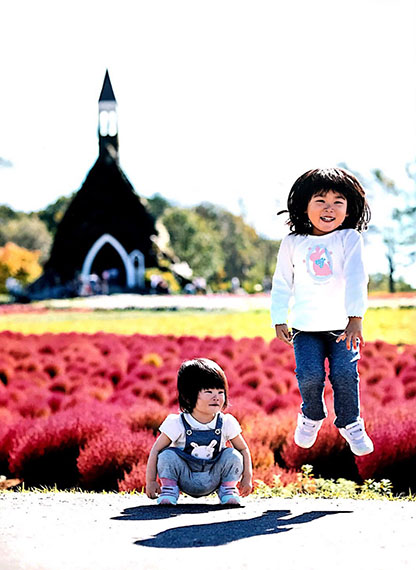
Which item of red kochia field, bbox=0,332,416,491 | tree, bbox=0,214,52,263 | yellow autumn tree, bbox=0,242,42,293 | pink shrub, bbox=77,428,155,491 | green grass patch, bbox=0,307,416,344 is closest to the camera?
pink shrub, bbox=77,428,155,491

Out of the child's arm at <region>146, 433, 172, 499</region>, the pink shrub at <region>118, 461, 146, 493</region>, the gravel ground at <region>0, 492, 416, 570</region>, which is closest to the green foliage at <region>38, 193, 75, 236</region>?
the pink shrub at <region>118, 461, 146, 493</region>

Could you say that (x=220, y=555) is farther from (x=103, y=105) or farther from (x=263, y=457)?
(x=103, y=105)

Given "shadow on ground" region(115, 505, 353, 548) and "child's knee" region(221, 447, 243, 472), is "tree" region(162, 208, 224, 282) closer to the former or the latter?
"child's knee" region(221, 447, 243, 472)

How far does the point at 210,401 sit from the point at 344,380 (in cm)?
60

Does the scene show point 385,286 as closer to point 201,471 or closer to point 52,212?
point 201,471

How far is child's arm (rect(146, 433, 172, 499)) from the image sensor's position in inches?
171

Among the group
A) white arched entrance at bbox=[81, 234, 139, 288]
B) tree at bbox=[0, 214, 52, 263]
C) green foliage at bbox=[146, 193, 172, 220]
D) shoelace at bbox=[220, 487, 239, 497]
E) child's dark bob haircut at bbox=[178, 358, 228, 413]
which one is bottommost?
shoelace at bbox=[220, 487, 239, 497]

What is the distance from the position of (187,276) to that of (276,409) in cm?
2440

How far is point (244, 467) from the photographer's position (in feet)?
14.6

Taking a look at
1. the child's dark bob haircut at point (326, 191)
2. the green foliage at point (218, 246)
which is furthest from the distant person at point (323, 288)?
the green foliage at point (218, 246)

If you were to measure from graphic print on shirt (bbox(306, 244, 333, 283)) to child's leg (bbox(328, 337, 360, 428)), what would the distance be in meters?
0.29

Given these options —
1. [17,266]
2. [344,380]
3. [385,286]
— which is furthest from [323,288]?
[17,266]

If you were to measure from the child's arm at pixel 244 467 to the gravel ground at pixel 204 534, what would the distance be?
70 mm

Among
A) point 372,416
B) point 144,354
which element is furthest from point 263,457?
→ point 144,354
